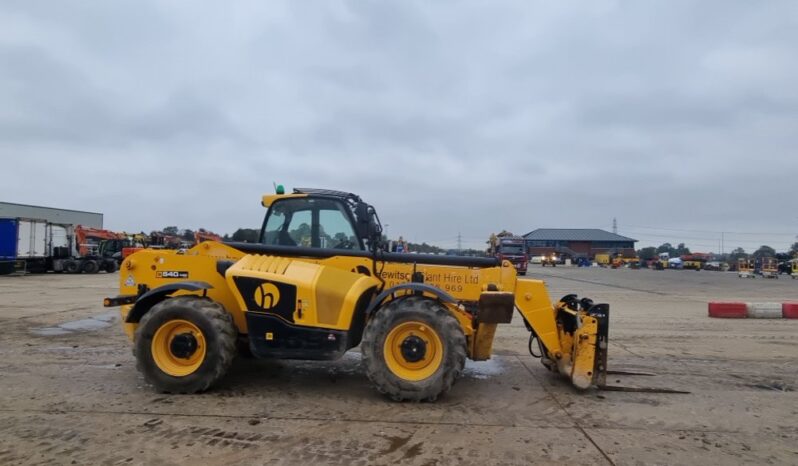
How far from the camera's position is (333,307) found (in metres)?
5.44

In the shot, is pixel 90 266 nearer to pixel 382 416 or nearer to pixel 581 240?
pixel 382 416

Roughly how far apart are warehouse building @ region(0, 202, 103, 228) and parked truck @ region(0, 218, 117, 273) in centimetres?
3041

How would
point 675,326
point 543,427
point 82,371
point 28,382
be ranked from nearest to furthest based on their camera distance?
point 543,427
point 28,382
point 82,371
point 675,326

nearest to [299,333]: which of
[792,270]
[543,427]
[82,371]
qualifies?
[543,427]

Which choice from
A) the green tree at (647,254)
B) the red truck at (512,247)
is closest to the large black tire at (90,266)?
the red truck at (512,247)

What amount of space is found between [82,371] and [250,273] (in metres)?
2.95

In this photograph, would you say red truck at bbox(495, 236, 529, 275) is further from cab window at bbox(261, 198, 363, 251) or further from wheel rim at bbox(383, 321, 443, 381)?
wheel rim at bbox(383, 321, 443, 381)

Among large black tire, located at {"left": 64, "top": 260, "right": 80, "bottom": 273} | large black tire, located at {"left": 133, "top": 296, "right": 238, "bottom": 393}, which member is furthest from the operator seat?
large black tire, located at {"left": 64, "top": 260, "right": 80, "bottom": 273}

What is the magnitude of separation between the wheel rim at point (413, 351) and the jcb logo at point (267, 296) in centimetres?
131

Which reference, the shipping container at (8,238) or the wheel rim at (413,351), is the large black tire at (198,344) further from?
the shipping container at (8,238)

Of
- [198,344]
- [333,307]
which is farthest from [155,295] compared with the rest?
[333,307]

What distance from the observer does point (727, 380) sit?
21.4ft

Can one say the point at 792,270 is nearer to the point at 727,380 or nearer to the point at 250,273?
the point at 727,380

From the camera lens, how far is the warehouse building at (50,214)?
193ft
